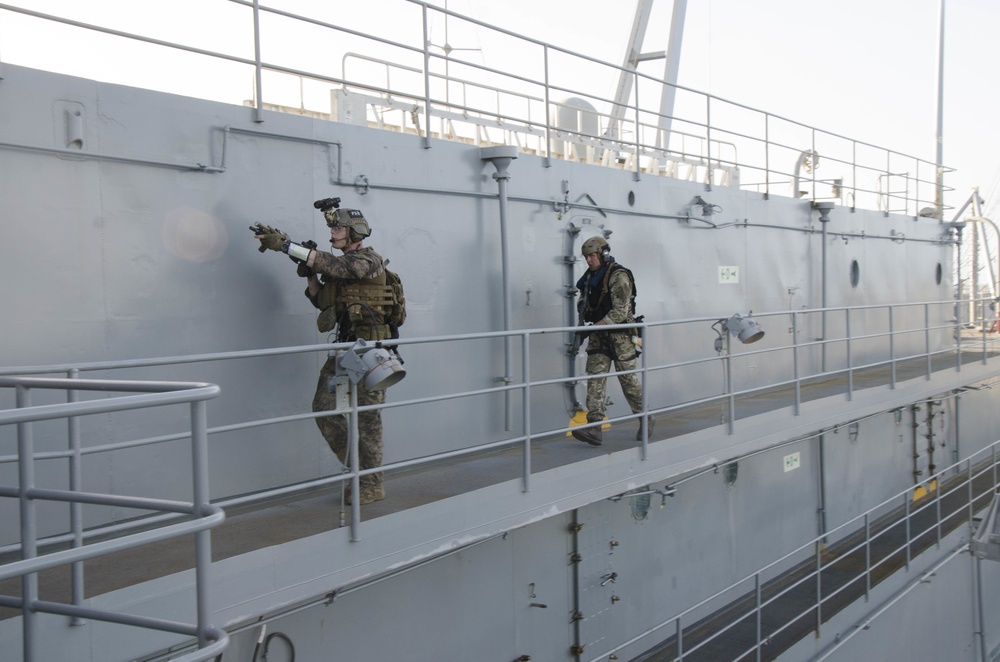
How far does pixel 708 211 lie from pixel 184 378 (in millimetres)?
6194

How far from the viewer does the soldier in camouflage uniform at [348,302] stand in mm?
4898

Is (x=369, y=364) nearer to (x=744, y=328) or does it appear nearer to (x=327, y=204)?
(x=327, y=204)

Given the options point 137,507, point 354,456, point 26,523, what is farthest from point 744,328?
point 26,523

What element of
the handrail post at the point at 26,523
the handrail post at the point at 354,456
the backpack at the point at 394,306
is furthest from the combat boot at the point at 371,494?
the handrail post at the point at 26,523

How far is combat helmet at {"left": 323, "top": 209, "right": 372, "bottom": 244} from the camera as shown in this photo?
5121 millimetres

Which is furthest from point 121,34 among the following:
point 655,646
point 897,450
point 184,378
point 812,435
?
point 897,450

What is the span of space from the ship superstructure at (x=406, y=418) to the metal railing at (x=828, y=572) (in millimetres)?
78

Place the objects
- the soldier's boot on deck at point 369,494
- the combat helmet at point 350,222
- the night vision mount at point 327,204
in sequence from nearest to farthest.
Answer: the soldier's boot on deck at point 369,494 < the combat helmet at point 350,222 < the night vision mount at point 327,204

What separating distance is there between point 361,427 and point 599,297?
2655mm

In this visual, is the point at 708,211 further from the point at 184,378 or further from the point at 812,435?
the point at 184,378

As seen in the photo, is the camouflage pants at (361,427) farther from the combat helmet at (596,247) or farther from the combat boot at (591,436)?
the combat helmet at (596,247)

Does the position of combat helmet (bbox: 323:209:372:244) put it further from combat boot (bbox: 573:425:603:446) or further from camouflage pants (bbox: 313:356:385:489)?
combat boot (bbox: 573:425:603:446)

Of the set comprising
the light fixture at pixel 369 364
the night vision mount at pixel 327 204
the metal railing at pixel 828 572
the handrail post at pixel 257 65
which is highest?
the handrail post at pixel 257 65

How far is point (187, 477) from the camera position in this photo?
15.9 ft
